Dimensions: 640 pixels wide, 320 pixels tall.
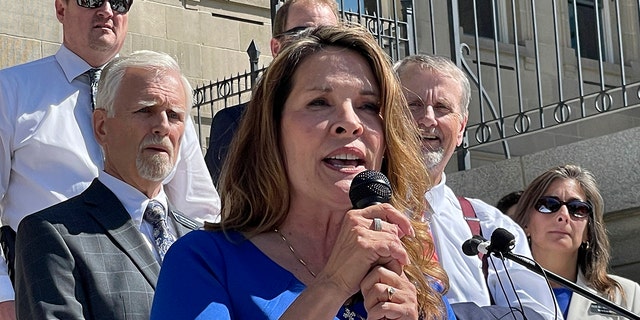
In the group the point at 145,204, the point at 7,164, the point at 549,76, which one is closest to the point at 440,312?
the point at 145,204

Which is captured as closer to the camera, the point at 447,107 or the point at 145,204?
the point at 145,204

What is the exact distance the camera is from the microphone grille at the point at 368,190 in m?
3.31

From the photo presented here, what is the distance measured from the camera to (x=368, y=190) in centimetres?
331

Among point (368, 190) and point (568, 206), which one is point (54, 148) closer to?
point (368, 190)

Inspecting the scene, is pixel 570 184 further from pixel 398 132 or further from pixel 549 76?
pixel 549 76

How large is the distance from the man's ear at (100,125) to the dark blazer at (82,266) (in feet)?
1.54

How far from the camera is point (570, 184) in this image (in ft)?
22.4

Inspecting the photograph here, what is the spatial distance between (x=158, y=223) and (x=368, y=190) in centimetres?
188

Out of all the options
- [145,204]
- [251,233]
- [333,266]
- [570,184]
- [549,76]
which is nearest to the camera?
[333,266]

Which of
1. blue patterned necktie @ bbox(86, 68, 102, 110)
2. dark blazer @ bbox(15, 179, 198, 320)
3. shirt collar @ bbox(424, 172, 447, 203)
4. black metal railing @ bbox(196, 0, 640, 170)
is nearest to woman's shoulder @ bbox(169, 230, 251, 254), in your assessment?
dark blazer @ bbox(15, 179, 198, 320)

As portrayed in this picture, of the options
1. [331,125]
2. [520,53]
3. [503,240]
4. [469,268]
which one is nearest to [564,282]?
[503,240]

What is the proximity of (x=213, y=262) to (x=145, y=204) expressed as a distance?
5.22 feet

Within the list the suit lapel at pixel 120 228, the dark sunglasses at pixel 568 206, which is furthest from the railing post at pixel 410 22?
the suit lapel at pixel 120 228

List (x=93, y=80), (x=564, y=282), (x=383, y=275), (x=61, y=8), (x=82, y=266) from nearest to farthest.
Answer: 1. (x=383, y=275)
2. (x=564, y=282)
3. (x=82, y=266)
4. (x=93, y=80)
5. (x=61, y=8)
